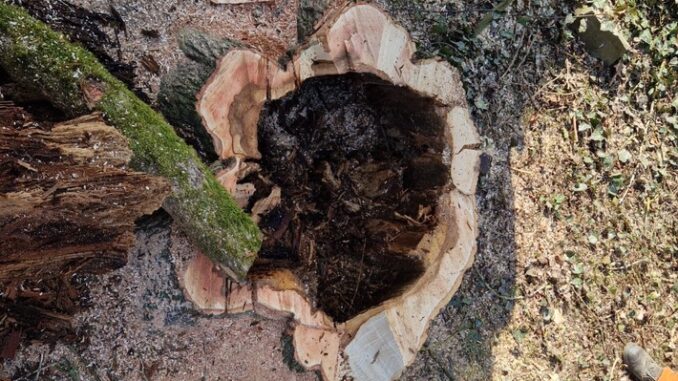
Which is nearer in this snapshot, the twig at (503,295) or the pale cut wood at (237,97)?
the pale cut wood at (237,97)

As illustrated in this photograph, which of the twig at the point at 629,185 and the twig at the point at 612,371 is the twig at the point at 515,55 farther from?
the twig at the point at 612,371

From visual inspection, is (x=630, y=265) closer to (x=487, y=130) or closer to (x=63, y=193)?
(x=487, y=130)

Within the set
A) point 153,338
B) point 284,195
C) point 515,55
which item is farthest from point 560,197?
point 153,338

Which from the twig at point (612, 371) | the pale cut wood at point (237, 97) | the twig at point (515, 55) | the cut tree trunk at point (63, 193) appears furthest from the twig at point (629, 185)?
the cut tree trunk at point (63, 193)

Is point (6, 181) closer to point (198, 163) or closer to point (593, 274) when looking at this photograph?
point (198, 163)

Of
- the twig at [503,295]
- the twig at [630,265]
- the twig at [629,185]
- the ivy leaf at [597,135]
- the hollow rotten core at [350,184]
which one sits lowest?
the twig at [630,265]

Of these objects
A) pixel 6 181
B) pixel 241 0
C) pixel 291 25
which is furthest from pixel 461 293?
pixel 6 181

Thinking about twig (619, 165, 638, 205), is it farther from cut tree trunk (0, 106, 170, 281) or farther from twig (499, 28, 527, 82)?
cut tree trunk (0, 106, 170, 281)
